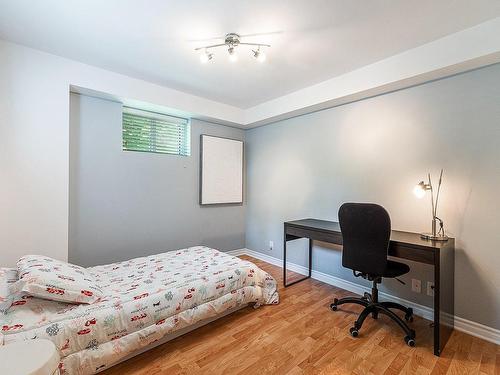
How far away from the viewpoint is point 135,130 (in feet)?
10.6

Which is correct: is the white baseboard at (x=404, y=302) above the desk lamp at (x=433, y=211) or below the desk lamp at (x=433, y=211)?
below

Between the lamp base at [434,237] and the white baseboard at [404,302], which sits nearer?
the white baseboard at [404,302]

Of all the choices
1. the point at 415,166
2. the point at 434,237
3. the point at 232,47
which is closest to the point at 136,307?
the point at 232,47

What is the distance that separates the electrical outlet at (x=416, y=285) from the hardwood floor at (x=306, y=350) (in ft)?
0.85

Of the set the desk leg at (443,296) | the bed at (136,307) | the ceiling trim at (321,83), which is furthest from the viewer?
the ceiling trim at (321,83)

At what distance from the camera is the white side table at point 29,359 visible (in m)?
0.81

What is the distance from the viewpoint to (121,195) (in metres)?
3.03

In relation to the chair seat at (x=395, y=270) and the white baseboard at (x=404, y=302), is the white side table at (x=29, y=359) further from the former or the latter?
the white baseboard at (x=404, y=302)

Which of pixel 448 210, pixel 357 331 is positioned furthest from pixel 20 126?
pixel 448 210

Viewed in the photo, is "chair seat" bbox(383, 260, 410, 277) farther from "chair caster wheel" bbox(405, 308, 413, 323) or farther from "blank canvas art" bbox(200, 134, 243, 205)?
"blank canvas art" bbox(200, 134, 243, 205)

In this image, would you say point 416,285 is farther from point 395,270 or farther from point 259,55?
point 259,55

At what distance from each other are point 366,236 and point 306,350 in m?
1.04

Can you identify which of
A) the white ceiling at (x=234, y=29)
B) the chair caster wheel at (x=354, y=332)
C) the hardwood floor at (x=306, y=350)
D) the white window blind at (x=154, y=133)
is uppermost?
the white ceiling at (x=234, y=29)

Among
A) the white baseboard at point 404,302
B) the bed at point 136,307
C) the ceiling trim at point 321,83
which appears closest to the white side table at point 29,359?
the bed at point 136,307
